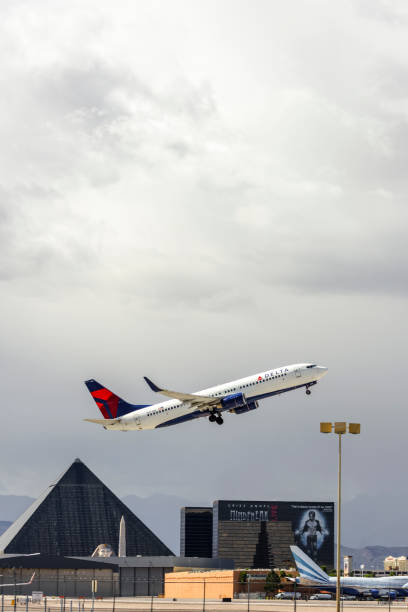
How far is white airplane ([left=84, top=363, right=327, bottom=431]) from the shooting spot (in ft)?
367

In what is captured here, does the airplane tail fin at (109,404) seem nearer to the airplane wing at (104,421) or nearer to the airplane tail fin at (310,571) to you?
the airplane wing at (104,421)

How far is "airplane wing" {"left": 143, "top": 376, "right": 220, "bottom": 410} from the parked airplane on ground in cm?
4876

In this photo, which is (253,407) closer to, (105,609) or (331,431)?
(105,609)

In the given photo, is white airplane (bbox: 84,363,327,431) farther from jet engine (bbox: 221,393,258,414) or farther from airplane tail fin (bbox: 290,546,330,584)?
airplane tail fin (bbox: 290,546,330,584)

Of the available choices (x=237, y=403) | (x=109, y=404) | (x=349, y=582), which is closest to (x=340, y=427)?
(x=237, y=403)

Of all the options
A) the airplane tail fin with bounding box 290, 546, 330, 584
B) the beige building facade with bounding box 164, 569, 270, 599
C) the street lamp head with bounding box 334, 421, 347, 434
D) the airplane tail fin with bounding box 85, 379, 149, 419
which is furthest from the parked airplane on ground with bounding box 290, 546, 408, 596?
the street lamp head with bounding box 334, 421, 347, 434

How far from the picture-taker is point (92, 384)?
5281 inches

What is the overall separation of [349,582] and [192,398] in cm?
5294

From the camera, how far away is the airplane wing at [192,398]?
113438mm

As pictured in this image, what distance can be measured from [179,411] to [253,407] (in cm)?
937

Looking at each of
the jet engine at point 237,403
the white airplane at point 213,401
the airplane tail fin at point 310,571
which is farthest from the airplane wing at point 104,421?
the airplane tail fin at point 310,571

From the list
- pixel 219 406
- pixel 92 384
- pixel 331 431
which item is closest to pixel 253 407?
pixel 219 406

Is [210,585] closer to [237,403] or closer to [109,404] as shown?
[109,404]

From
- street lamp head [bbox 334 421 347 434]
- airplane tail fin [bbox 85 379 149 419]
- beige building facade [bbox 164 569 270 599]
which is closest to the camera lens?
street lamp head [bbox 334 421 347 434]
